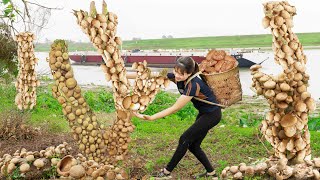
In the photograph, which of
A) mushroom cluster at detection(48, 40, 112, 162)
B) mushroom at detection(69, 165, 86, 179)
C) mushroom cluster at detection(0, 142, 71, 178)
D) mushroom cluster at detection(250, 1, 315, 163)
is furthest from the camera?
mushroom cluster at detection(48, 40, 112, 162)

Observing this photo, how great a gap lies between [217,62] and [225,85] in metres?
0.39

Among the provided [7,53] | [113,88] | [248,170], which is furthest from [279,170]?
[7,53]

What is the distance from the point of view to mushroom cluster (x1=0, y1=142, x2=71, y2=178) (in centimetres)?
456

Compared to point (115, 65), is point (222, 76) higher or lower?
lower

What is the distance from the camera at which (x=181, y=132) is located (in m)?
7.87

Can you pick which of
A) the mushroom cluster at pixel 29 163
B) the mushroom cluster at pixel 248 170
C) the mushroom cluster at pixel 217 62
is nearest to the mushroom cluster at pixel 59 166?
the mushroom cluster at pixel 29 163

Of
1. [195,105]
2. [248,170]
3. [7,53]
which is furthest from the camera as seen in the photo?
[7,53]

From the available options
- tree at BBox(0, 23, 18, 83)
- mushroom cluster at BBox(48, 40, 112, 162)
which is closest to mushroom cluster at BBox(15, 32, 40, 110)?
tree at BBox(0, 23, 18, 83)

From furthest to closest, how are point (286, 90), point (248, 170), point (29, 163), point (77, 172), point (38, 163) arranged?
1. point (29, 163)
2. point (38, 163)
3. point (77, 172)
4. point (248, 170)
5. point (286, 90)

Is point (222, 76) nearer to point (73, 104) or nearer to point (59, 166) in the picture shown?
point (73, 104)

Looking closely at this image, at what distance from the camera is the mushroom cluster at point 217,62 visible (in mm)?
5727

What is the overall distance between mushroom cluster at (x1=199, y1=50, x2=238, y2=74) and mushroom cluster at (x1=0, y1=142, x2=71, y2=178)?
2.26 m

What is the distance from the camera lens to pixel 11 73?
13.2 meters

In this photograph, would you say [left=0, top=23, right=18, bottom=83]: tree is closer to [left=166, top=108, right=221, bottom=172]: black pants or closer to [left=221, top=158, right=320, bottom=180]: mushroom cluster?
[left=166, top=108, right=221, bottom=172]: black pants
